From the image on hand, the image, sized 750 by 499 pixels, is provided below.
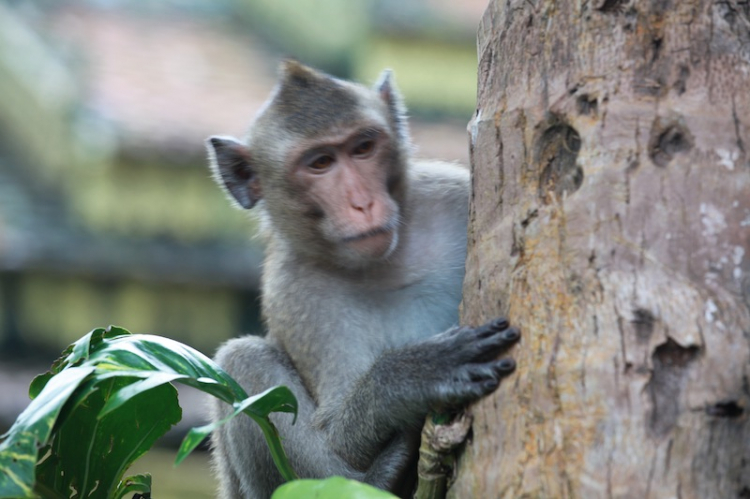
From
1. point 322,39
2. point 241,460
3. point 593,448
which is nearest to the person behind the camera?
point 593,448

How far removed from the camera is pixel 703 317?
2.77m

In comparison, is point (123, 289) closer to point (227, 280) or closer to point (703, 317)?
point (227, 280)

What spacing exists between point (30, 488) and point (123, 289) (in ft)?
27.5

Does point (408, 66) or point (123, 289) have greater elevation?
point (408, 66)

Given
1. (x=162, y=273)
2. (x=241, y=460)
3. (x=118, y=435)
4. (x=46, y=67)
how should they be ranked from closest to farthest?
1. (x=118, y=435)
2. (x=241, y=460)
3. (x=162, y=273)
4. (x=46, y=67)

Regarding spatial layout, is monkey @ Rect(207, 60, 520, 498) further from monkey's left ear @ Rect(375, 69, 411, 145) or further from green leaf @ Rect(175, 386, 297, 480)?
green leaf @ Rect(175, 386, 297, 480)

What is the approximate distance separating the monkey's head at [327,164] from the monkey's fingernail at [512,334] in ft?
3.89

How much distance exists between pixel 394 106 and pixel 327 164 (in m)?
0.56

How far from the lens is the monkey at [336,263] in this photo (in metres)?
4.29

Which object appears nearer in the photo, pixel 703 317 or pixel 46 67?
pixel 703 317

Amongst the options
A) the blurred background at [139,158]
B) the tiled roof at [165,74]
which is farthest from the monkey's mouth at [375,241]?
the tiled roof at [165,74]

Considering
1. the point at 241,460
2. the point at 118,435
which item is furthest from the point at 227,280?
the point at 118,435

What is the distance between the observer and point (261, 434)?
453 centimetres

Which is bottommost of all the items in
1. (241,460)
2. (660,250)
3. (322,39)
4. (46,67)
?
(241,460)
